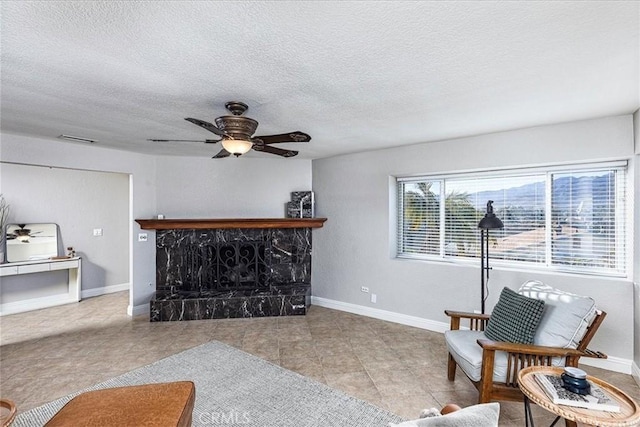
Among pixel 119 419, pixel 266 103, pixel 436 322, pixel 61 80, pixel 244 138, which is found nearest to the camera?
pixel 119 419

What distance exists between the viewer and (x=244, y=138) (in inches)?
96.2

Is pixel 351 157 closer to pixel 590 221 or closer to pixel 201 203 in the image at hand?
pixel 201 203

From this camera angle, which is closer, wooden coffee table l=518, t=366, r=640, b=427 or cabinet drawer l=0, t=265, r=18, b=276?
wooden coffee table l=518, t=366, r=640, b=427

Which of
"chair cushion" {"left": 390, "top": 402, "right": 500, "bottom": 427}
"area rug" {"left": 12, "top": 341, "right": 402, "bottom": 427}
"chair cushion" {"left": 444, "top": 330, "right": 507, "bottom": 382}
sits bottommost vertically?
"area rug" {"left": 12, "top": 341, "right": 402, "bottom": 427}

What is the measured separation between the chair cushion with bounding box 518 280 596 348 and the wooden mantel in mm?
3197

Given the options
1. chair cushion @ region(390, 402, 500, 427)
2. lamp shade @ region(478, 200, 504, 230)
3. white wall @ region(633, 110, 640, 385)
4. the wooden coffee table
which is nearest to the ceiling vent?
chair cushion @ region(390, 402, 500, 427)

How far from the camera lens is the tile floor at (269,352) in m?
2.62

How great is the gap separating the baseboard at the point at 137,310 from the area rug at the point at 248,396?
6.18ft

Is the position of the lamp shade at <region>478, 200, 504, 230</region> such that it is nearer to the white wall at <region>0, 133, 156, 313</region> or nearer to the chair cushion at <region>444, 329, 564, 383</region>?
the chair cushion at <region>444, 329, 564, 383</region>

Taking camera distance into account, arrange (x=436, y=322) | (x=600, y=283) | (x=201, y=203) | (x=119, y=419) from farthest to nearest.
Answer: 1. (x=201, y=203)
2. (x=436, y=322)
3. (x=600, y=283)
4. (x=119, y=419)

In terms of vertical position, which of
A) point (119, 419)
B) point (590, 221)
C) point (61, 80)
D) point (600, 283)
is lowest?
point (119, 419)

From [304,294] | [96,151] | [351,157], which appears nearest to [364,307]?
[304,294]

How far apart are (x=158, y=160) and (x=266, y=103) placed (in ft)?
10.4

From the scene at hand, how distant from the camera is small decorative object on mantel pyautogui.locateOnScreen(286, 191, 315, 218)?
198 inches
